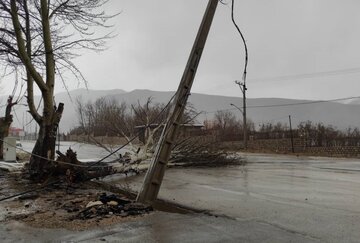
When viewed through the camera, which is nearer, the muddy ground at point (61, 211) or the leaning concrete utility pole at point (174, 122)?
the muddy ground at point (61, 211)

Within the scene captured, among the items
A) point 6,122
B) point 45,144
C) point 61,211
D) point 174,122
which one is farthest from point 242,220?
point 6,122

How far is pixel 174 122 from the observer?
8.49m

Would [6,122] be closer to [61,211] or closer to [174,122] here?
[61,211]

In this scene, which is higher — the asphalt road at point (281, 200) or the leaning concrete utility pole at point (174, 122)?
the leaning concrete utility pole at point (174, 122)

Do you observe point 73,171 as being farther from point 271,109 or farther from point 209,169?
point 271,109

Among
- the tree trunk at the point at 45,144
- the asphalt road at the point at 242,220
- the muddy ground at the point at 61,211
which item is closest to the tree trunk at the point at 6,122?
the tree trunk at the point at 45,144

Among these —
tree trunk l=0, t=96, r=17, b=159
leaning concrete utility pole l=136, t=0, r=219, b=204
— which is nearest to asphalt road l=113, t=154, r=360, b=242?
leaning concrete utility pole l=136, t=0, r=219, b=204

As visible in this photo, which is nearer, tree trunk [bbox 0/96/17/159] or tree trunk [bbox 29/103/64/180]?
tree trunk [bbox 29/103/64/180]

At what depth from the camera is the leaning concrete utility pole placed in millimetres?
8234

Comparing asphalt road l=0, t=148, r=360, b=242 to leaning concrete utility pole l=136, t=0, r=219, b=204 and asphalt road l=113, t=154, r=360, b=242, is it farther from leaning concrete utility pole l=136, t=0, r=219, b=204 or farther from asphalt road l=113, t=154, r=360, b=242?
leaning concrete utility pole l=136, t=0, r=219, b=204

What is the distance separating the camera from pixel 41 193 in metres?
10.9

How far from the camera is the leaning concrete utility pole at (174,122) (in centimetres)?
823

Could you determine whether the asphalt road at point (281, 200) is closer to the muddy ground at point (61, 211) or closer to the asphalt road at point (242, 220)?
the asphalt road at point (242, 220)

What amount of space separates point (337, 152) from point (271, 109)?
9104cm
